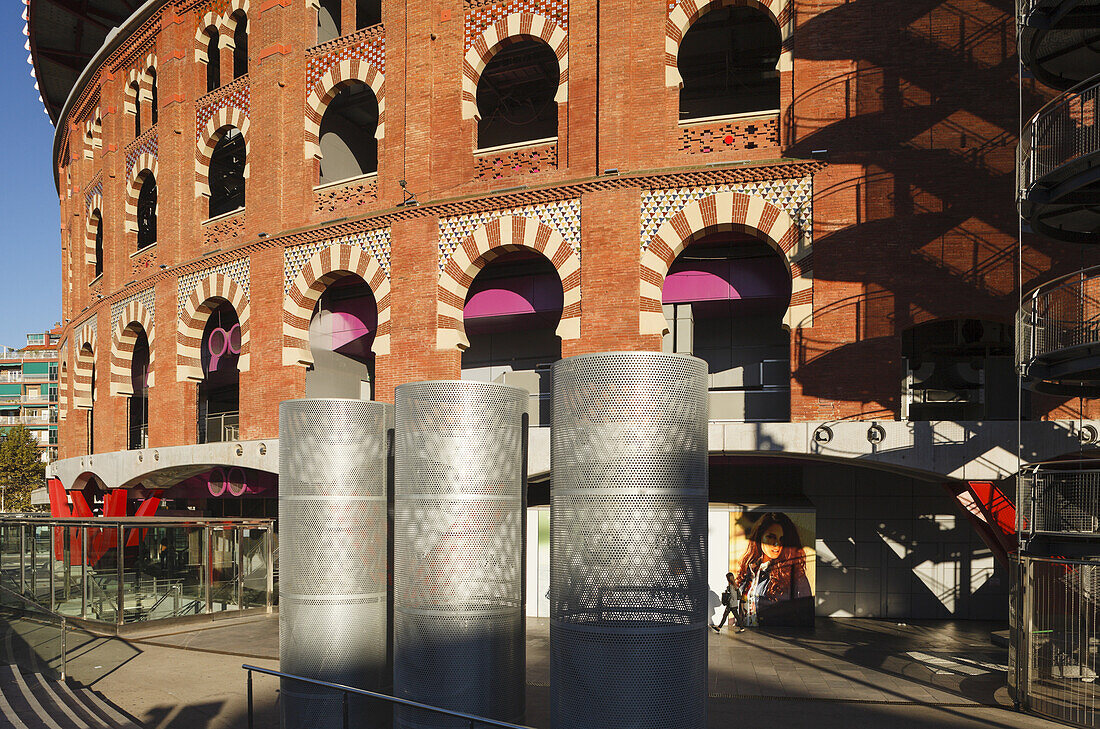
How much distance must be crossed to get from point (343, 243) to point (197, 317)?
18.9ft

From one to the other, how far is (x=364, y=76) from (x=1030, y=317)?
1440 cm

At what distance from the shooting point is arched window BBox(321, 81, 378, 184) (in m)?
21.3

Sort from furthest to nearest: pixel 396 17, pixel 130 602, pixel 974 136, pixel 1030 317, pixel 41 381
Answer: pixel 41 381, pixel 396 17, pixel 130 602, pixel 974 136, pixel 1030 317

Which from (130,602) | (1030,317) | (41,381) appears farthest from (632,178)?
(41,381)

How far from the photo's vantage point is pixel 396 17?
18.8m

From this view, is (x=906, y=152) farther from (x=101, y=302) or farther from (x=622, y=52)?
(x=101, y=302)

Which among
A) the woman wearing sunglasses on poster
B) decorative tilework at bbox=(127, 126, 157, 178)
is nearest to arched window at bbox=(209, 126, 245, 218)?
decorative tilework at bbox=(127, 126, 157, 178)

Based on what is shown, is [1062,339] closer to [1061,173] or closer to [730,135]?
[1061,173]

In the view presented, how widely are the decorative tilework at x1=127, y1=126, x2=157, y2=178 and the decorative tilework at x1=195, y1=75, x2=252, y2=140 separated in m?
2.57

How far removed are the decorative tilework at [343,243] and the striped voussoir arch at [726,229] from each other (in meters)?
5.94

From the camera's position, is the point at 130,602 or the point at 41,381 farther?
the point at 41,381

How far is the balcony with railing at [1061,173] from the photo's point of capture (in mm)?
11337

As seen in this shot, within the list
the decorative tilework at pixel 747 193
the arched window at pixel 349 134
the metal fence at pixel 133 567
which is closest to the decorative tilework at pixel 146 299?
the arched window at pixel 349 134

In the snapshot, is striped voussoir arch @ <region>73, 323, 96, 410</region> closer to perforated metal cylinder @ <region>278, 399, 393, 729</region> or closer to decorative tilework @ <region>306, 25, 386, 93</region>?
decorative tilework @ <region>306, 25, 386, 93</region>
